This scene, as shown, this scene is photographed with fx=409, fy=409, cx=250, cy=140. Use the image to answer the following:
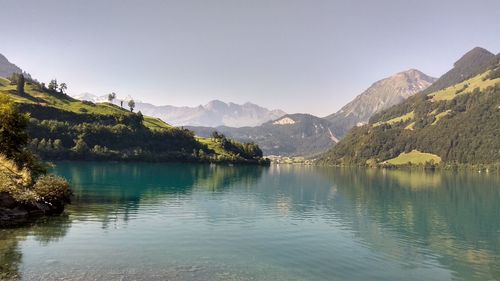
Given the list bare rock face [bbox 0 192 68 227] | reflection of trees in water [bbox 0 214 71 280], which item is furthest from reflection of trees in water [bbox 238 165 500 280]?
bare rock face [bbox 0 192 68 227]

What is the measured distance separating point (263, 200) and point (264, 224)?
40.5 metres

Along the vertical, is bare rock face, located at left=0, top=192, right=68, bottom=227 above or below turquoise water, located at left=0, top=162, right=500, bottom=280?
above

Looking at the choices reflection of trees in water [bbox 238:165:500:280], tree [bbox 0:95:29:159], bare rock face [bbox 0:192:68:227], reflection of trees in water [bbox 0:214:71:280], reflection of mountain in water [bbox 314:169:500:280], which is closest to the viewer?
reflection of trees in water [bbox 0:214:71:280]

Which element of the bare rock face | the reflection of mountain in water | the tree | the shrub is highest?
the tree

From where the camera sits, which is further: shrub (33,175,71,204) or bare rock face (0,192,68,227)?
shrub (33,175,71,204)

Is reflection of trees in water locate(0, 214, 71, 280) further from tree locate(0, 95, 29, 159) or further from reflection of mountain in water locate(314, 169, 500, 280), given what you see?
reflection of mountain in water locate(314, 169, 500, 280)

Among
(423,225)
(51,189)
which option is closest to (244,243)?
(51,189)

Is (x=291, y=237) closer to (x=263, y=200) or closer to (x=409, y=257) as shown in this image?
(x=409, y=257)

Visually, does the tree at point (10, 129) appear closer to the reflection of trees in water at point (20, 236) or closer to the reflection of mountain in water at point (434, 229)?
the reflection of trees in water at point (20, 236)

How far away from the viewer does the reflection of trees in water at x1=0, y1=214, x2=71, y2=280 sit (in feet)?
124

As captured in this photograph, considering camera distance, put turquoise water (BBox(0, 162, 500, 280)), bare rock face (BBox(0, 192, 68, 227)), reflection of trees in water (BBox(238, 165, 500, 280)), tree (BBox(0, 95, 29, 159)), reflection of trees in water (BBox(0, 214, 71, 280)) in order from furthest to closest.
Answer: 1. tree (BBox(0, 95, 29, 159))
2. bare rock face (BBox(0, 192, 68, 227))
3. reflection of trees in water (BBox(238, 165, 500, 280))
4. turquoise water (BBox(0, 162, 500, 280))
5. reflection of trees in water (BBox(0, 214, 71, 280))

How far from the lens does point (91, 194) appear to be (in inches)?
4011

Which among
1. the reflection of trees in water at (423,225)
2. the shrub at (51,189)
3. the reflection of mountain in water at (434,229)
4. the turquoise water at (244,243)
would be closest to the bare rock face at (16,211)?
the shrub at (51,189)

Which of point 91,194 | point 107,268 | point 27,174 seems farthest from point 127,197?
point 107,268
